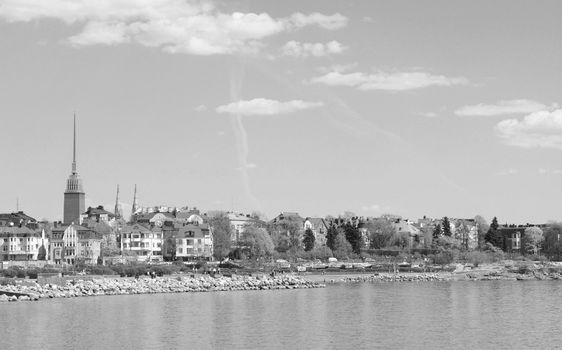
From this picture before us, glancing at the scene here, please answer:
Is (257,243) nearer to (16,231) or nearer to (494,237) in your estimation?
(16,231)

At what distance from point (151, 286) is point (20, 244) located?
5183 centimetres

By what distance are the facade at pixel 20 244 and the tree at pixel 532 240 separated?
82.8 meters

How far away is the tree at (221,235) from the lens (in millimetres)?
138975

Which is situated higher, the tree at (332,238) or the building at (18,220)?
the building at (18,220)

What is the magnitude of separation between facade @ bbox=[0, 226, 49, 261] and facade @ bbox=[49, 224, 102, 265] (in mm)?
2029

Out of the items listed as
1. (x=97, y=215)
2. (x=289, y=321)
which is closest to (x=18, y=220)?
(x=97, y=215)

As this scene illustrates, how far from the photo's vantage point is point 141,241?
140 metres

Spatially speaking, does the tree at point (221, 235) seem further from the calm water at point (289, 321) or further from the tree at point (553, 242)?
the calm water at point (289, 321)

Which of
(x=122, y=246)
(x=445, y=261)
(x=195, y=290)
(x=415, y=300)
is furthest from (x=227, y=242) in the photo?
(x=415, y=300)

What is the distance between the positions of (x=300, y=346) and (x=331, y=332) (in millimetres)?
6149

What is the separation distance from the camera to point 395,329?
53.5m

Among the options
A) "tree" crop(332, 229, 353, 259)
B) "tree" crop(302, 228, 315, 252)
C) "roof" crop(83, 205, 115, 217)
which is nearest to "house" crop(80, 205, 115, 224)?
"roof" crop(83, 205, 115, 217)

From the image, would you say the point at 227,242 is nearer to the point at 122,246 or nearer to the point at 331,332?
the point at 122,246

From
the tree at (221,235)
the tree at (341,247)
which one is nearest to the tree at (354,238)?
the tree at (341,247)
